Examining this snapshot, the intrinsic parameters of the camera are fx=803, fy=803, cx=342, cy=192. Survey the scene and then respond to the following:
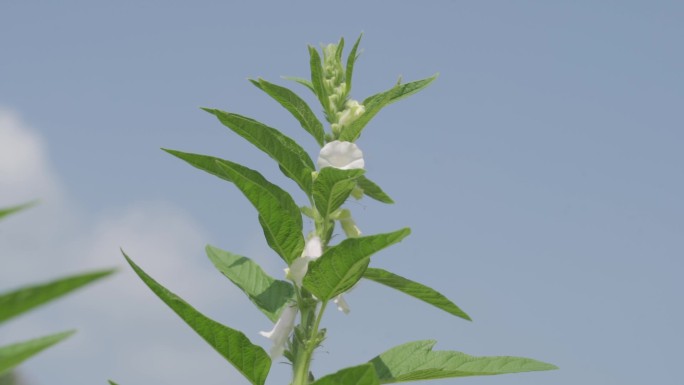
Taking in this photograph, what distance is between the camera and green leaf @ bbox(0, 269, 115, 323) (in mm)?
762

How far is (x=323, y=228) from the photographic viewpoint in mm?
3738

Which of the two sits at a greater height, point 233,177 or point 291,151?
point 291,151

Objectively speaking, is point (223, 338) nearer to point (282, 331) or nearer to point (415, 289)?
point (282, 331)

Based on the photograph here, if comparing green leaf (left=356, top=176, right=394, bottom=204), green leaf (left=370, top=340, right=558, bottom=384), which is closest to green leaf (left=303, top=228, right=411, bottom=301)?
green leaf (left=370, top=340, right=558, bottom=384)

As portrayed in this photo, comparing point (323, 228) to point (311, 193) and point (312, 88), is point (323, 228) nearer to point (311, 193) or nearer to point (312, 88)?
point (311, 193)

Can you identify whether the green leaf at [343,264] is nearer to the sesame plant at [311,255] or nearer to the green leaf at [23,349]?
the sesame plant at [311,255]

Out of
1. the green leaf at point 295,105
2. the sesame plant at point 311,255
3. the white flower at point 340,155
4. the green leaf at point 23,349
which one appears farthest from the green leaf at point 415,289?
the green leaf at point 23,349

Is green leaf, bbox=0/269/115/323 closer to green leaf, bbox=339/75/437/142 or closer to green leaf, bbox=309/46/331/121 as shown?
green leaf, bbox=339/75/437/142

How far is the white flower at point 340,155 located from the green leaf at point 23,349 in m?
2.76

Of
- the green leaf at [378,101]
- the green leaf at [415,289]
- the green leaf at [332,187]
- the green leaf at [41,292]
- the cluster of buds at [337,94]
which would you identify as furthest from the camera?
the cluster of buds at [337,94]

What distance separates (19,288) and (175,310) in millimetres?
2339

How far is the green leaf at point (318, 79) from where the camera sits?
160 inches

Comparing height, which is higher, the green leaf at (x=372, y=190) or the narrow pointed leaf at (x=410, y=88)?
the narrow pointed leaf at (x=410, y=88)

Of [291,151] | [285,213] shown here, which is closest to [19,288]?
[285,213]
